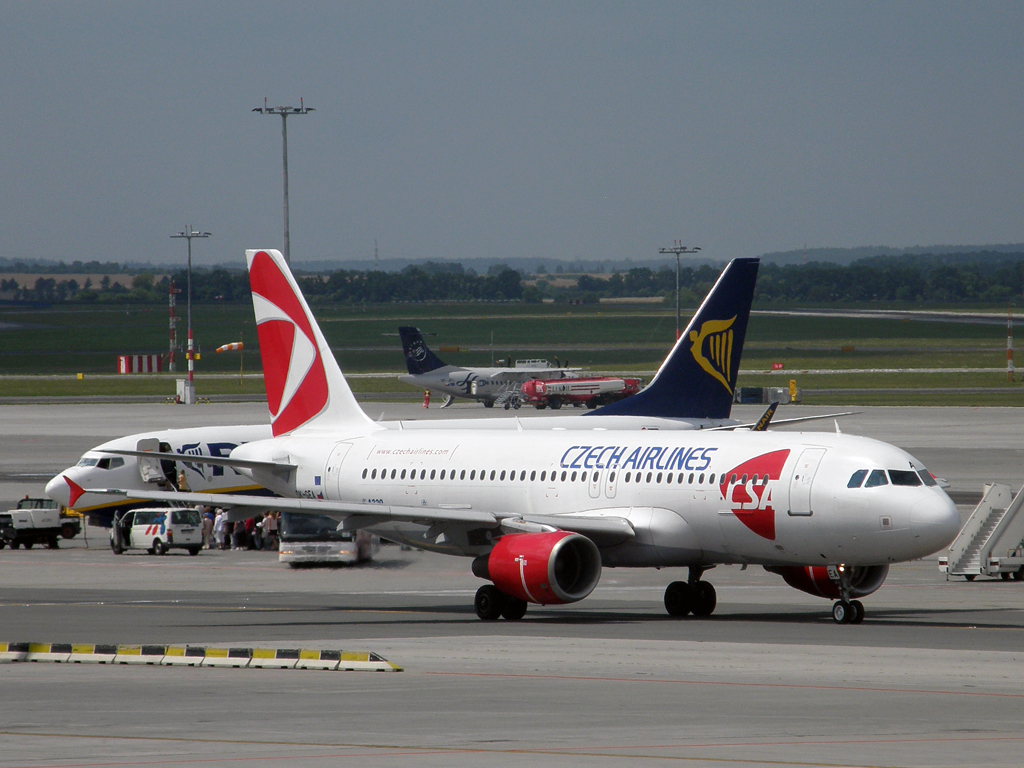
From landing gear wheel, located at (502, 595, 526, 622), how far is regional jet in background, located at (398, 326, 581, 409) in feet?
287

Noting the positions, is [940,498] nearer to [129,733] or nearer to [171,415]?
[129,733]

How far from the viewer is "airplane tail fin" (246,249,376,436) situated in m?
41.2

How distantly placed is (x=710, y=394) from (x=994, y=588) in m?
12.2

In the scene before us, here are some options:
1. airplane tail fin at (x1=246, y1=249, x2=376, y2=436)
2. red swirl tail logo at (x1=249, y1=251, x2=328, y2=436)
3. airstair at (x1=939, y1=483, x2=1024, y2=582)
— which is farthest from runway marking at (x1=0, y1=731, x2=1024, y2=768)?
airstair at (x1=939, y1=483, x2=1024, y2=582)

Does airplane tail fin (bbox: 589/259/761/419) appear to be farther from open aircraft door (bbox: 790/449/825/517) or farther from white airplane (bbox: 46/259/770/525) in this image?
open aircraft door (bbox: 790/449/825/517)

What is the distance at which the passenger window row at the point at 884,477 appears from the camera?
2998cm

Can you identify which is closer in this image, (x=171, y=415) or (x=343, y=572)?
(x=343, y=572)

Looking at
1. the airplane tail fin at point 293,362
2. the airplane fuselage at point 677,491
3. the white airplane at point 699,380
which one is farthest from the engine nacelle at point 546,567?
the white airplane at point 699,380

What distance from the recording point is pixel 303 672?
2409 cm

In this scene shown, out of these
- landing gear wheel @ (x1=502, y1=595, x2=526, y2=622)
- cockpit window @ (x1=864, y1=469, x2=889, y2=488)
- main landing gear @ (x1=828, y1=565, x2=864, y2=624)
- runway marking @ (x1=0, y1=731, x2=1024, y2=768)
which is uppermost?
cockpit window @ (x1=864, y1=469, x2=889, y2=488)

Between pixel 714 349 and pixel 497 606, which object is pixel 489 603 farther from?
pixel 714 349

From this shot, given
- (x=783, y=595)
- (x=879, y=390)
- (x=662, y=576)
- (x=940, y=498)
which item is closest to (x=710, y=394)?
(x=662, y=576)

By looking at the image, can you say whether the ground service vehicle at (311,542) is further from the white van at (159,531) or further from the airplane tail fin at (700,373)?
the airplane tail fin at (700,373)

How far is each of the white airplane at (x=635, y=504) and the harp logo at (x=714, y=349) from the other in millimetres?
12971
